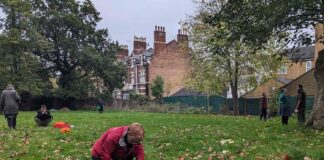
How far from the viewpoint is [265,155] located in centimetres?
1179

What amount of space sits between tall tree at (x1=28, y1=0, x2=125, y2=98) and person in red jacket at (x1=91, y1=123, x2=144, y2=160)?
2279 inches

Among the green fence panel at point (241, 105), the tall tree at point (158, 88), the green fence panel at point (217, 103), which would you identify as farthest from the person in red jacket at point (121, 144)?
the tall tree at point (158, 88)

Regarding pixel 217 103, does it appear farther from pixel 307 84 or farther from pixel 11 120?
pixel 11 120

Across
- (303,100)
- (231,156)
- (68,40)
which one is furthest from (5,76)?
(231,156)

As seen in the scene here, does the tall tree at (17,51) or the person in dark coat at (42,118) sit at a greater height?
the tall tree at (17,51)

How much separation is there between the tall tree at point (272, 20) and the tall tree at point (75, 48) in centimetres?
4476

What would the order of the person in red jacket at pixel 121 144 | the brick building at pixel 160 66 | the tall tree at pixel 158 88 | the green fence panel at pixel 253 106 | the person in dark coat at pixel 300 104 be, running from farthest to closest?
the brick building at pixel 160 66
the tall tree at pixel 158 88
the green fence panel at pixel 253 106
the person in dark coat at pixel 300 104
the person in red jacket at pixel 121 144

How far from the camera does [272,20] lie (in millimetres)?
20047

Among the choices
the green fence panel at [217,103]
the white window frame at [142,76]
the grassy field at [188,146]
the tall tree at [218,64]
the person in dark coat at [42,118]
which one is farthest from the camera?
the white window frame at [142,76]

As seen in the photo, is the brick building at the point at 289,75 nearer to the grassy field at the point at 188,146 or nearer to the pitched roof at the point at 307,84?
the pitched roof at the point at 307,84

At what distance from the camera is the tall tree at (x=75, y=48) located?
2601 inches

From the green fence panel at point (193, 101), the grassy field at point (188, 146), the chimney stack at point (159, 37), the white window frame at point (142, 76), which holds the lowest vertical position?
the grassy field at point (188, 146)

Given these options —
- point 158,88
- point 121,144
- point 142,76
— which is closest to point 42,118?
point 121,144

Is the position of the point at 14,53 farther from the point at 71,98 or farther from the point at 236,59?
the point at 236,59
